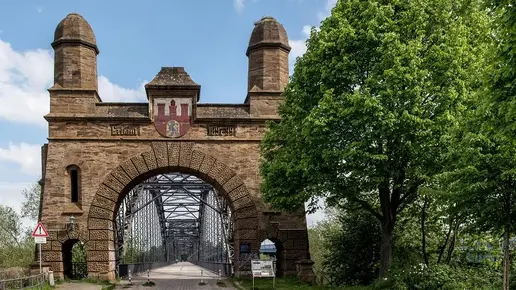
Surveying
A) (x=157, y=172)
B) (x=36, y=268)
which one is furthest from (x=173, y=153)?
(x=36, y=268)

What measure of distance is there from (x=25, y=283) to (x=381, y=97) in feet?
38.1

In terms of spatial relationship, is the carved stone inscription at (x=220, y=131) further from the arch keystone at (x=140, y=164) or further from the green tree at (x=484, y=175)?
the green tree at (x=484, y=175)

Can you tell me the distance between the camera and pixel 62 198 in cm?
2183

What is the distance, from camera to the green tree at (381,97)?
15141 millimetres

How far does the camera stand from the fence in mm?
15105

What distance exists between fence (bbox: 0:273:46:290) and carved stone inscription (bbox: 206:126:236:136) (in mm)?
8122

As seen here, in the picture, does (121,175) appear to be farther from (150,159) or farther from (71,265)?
(71,265)

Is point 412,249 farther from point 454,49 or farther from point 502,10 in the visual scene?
point 502,10

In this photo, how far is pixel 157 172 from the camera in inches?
898

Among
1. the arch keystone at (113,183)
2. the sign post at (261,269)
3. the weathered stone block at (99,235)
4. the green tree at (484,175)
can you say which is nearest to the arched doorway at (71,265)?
the weathered stone block at (99,235)

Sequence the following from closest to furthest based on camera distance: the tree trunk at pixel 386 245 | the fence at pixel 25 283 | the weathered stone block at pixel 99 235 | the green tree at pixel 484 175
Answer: the green tree at pixel 484 175, the fence at pixel 25 283, the tree trunk at pixel 386 245, the weathered stone block at pixel 99 235

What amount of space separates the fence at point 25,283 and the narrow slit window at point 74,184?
420 centimetres

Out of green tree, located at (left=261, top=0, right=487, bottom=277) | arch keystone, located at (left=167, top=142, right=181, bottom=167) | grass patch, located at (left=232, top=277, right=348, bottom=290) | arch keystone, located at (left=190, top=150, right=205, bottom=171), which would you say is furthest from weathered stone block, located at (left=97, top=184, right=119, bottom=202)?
green tree, located at (left=261, top=0, right=487, bottom=277)

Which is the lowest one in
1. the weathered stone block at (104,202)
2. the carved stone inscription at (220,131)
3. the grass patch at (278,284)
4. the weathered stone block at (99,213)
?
the grass patch at (278,284)
